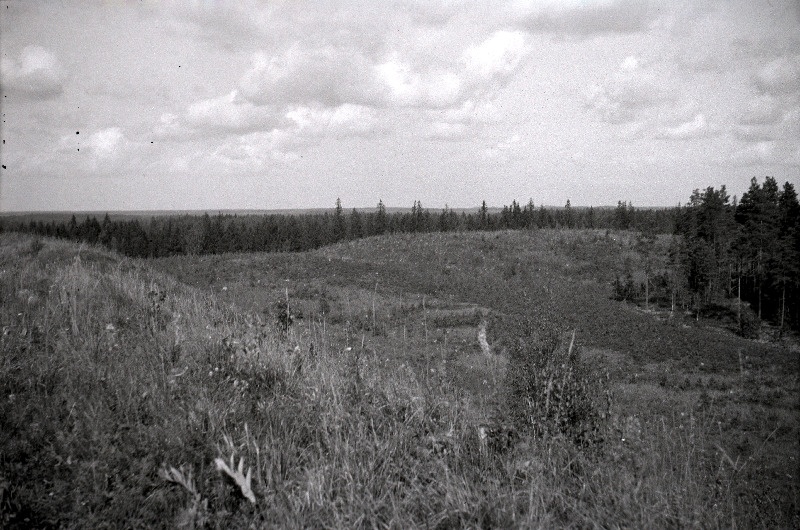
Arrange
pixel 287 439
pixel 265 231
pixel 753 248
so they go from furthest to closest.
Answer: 1. pixel 265 231
2. pixel 753 248
3. pixel 287 439

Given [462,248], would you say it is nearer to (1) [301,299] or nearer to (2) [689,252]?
(2) [689,252]

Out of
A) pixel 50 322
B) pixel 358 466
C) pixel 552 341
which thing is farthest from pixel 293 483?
pixel 552 341

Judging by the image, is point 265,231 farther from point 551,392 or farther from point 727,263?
point 551,392

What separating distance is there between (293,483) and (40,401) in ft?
6.36

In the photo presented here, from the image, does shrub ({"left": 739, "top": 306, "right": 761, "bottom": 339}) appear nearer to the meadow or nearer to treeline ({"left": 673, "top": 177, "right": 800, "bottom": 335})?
treeline ({"left": 673, "top": 177, "right": 800, "bottom": 335})

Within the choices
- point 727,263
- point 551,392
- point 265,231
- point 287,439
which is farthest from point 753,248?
point 265,231

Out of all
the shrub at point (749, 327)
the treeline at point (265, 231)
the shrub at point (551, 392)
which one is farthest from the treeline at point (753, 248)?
the treeline at point (265, 231)

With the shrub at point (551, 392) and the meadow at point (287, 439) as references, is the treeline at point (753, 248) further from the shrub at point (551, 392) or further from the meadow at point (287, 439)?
the shrub at point (551, 392)

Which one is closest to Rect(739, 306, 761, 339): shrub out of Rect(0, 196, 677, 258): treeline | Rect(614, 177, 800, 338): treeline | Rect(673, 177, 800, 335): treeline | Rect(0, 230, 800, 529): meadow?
Rect(614, 177, 800, 338): treeline

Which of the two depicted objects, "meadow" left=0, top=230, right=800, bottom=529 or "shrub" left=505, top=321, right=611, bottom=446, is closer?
"meadow" left=0, top=230, right=800, bottom=529

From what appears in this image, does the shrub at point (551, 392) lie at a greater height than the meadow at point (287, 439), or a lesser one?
lesser

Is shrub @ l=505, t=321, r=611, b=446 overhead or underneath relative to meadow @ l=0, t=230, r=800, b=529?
underneath

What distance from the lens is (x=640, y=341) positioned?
55.7ft

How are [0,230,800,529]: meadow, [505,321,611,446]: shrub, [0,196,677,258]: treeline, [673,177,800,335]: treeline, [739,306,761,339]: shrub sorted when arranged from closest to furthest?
[0,230,800,529]: meadow → [505,321,611,446]: shrub → [739,306,761,339]: shrub → [673,177,800,335]: treeline → [0,196,677,258]: treeline
